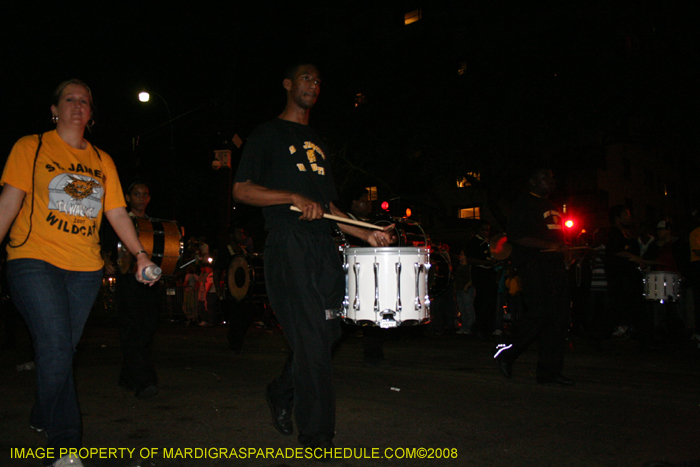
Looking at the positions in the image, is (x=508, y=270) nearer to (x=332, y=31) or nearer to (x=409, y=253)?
(x=409, y=253)

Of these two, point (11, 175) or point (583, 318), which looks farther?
point (583, 318)

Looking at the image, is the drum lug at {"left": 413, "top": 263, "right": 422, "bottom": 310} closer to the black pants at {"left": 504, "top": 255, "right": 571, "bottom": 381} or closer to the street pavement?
the street pavement

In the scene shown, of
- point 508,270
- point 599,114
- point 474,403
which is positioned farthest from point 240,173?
point 599,114

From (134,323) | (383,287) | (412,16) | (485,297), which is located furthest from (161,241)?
(412,16)

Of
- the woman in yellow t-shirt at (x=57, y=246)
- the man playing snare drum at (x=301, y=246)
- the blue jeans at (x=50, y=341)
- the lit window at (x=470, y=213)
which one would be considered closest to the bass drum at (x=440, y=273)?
the man playing snare drum at (x=301, y=246)

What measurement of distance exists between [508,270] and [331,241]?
9.24 m

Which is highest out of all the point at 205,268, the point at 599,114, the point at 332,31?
the point at 332,31

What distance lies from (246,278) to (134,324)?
13.1 feet

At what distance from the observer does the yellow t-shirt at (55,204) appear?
11.1 feet

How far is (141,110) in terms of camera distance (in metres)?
31.2

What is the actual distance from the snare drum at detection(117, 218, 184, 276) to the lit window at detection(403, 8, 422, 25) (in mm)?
42838

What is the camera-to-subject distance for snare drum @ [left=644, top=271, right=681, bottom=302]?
9867 mm

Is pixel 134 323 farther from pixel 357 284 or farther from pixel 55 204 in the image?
pixel 55 204

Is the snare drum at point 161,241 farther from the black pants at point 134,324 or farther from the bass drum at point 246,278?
the bass drum at point 246,278
